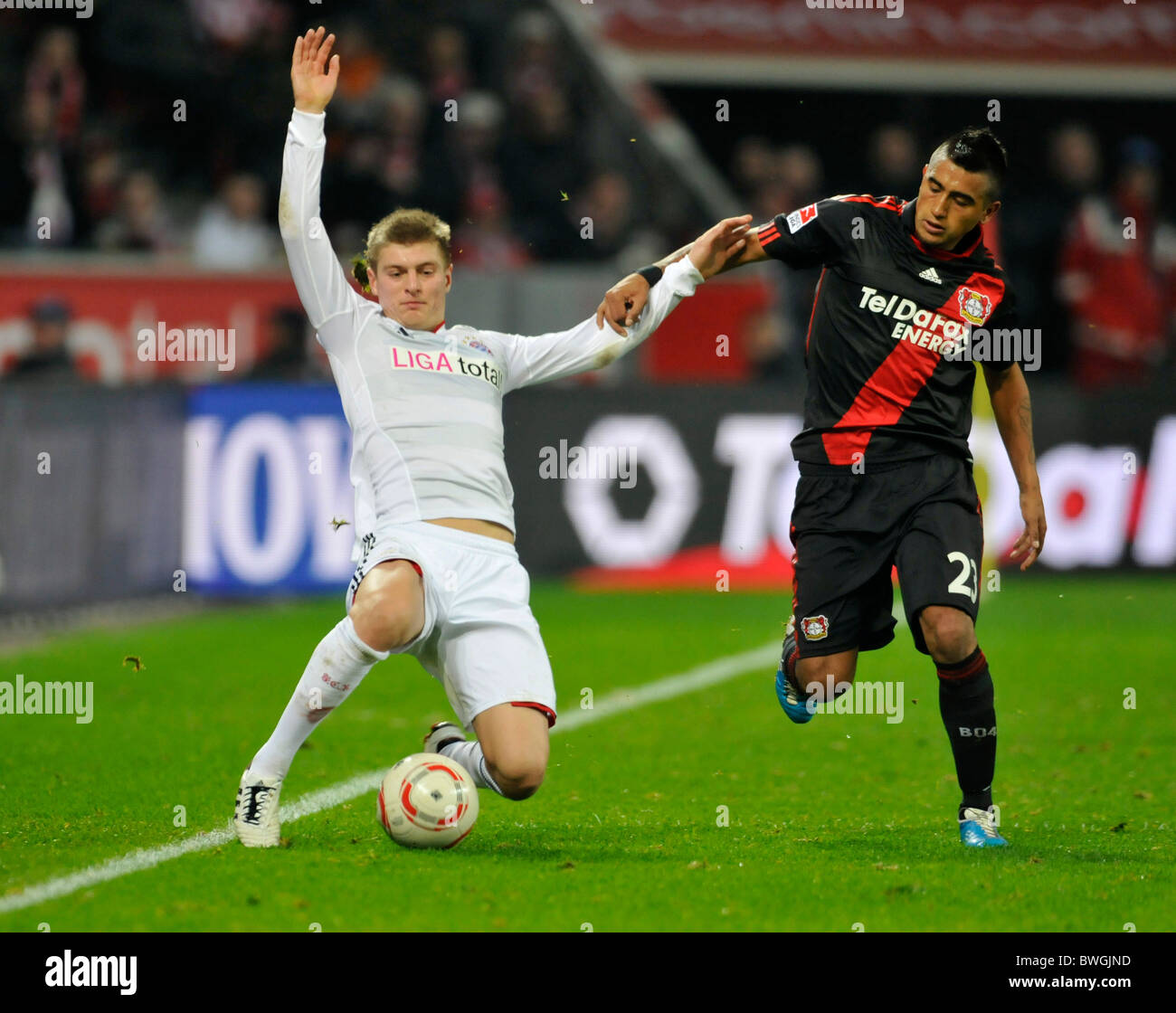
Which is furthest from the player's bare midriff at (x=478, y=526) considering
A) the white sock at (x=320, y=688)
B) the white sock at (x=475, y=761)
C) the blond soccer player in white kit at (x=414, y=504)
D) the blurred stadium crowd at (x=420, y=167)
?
the blurred stadium crowd at (x=420, y=167)

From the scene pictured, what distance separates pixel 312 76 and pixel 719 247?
152 centimetres

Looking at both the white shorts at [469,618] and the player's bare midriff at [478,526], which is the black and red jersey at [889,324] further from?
the white shorts at [469,618]

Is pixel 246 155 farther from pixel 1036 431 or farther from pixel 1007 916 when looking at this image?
pixel 1007 916

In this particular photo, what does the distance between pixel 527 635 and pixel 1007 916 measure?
183cm

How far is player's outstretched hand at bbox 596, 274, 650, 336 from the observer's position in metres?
6.03

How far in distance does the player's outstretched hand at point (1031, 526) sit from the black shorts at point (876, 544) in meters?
0.25

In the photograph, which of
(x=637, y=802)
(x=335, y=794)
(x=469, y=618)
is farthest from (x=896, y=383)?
(x=335, y=794)

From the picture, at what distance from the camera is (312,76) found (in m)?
5.64

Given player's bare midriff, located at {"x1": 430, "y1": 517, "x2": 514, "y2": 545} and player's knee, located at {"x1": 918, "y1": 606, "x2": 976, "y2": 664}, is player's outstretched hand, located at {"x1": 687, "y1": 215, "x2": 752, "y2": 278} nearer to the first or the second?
player's bare midriff, located at {"x1": 430, "y1": 517, "x2": 514, "y2": 545}

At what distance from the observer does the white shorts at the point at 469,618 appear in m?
5.63

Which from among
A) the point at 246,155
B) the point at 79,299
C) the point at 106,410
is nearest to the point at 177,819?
the point at 106,410

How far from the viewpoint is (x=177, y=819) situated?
19.6 ft

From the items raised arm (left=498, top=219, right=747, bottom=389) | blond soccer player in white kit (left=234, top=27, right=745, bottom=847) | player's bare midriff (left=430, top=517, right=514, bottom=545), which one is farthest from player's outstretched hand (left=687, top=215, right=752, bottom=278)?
player's bare midriff (left=430, top=517, right=514, bottom=545)

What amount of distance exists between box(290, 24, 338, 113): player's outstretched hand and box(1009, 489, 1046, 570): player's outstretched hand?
2.73 metres
